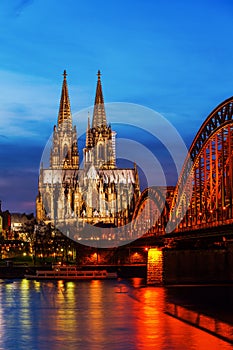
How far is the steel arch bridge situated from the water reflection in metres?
8.85

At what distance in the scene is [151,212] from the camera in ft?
400

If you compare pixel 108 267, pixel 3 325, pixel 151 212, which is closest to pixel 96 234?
pixel 108 267

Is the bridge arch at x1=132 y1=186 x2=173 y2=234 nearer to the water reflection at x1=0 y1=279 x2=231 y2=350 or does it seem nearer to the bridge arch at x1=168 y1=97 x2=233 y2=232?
the bridge arch at x1=168 y1=97 x2=233 y2=232

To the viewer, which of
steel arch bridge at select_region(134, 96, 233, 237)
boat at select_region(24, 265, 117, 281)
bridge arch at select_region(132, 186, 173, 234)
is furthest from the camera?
boat at select_region(24, 265, 117, 281)

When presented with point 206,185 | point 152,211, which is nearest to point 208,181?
point 206,185

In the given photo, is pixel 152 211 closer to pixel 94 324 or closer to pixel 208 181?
pixel 208 181

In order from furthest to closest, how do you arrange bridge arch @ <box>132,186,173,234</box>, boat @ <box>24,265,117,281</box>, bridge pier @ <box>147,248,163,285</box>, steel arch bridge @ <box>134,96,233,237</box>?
boat @ <box>24,265,117,281</box> → bridge arch @ <box>132,186,173,234</box> → bridge pier @ <box>147,248,163,285</box> → steel arch bridge @ <box>134,96,233,237</box>

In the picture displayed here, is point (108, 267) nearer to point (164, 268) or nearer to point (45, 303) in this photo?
point (164, 268)

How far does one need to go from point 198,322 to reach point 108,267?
272ft

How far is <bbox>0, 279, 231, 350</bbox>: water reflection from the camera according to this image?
137 feet

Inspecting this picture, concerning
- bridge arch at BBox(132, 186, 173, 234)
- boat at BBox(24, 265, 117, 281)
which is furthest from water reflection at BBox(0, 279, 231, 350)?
boat at BBox(24, 265, 117, 281)

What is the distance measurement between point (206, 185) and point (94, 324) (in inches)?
1401

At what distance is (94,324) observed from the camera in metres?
52.1

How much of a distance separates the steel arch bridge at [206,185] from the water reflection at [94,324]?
348 inches
